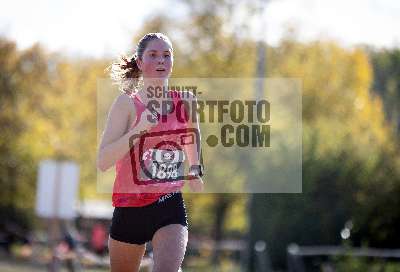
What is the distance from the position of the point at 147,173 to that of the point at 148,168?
32mm

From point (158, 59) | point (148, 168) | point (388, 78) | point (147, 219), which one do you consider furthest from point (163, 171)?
point (388, 78)

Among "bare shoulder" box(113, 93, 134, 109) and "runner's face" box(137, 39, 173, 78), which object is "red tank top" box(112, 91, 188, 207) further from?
"runner's face" box(137, 39, 173, 78)

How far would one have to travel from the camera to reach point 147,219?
16.8 ft

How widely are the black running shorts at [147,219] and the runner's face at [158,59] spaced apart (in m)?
0.72

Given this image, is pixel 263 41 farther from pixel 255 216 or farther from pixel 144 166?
pixel 144 166

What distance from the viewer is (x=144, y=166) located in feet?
17.0

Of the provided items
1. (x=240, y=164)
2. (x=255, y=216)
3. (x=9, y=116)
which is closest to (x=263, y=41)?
(x=255, y=216)

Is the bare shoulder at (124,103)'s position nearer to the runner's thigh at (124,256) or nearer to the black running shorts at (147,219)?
the black running shorts at (147,219)

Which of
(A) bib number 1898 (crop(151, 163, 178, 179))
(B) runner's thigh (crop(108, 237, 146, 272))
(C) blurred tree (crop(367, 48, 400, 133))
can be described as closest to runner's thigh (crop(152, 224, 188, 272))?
(B) runner's thigh (crop(108, 237, 146, 272))

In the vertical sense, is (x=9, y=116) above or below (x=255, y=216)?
above

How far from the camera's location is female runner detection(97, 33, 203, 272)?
5.04 m

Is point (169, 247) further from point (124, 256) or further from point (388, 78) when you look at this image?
point (388, 78)

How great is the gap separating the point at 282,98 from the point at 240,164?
163 inches

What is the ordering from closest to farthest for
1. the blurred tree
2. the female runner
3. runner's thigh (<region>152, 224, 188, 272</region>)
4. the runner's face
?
runner's thigh (<region>152, 224, 188, 272</region>) < the female runner < the runner's face < the blurred tree
